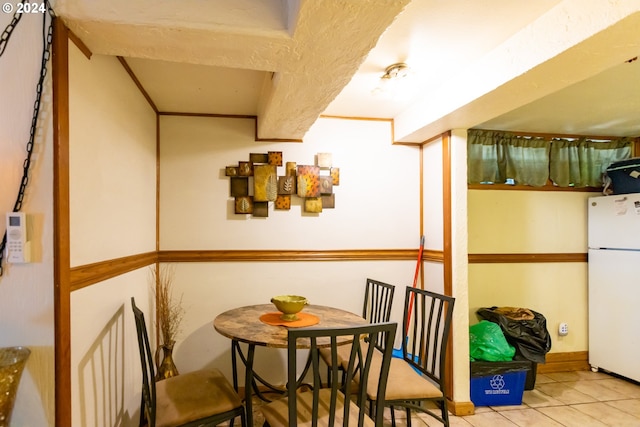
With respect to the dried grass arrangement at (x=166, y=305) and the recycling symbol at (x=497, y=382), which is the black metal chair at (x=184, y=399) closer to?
the dried grass arrangement at (x=166, y=305)

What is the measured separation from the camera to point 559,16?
1.44 metres

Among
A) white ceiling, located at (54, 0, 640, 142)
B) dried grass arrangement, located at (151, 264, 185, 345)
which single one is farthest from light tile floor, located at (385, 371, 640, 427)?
white ceiling, located at (54, 0, 640, 142)

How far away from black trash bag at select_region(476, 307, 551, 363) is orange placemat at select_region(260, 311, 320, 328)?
169cm

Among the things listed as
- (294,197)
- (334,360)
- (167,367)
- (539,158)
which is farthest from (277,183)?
(539,158)

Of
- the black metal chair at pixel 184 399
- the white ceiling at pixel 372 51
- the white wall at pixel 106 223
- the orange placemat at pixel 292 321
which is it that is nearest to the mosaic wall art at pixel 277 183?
the white ceiling at pixel 372 51

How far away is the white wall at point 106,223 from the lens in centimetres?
140

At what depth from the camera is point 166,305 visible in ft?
8.69

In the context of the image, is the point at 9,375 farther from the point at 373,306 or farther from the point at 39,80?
the point at 373,306

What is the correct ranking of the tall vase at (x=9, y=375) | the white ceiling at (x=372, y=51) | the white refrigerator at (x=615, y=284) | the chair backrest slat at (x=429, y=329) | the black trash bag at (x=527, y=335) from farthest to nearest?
the white refrigerator at (x=615, y=284), the black trash bag at (x=527, y=335), the chair backrest slat at (x=429, y=329), the white ceiling at (x=372, y=51), the tall vase at (x=9, y=375)

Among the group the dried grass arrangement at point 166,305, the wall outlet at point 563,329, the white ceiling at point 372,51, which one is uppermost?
the white ceiling at point 372,51

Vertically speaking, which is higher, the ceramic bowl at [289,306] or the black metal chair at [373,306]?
the ceramic bowl at [289,306]

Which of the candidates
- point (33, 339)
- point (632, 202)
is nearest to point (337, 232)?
point (33, 339)

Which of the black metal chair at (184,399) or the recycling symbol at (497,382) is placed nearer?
the black metal chair at (184,399)

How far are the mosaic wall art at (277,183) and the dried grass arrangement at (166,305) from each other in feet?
2.43
